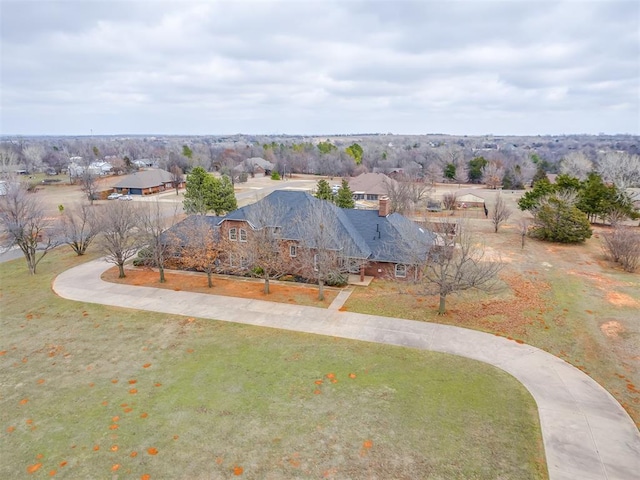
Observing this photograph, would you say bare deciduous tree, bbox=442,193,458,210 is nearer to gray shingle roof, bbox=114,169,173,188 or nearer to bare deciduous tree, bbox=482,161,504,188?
bare deciduous tree, bbox=482,161,504,188

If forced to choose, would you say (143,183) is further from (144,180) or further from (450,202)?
(450,202)

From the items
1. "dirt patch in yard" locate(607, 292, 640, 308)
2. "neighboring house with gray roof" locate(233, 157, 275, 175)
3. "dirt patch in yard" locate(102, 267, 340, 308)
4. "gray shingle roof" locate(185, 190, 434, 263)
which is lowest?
"dirt patch in yard" locate(102, 267, 340, 308)

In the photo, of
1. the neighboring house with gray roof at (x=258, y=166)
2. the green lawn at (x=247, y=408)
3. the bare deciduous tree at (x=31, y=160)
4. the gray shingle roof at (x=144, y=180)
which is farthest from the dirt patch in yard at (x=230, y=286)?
the bare deciduous tree at (x=31, y=160)

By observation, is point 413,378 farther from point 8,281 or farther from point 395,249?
point 8,281

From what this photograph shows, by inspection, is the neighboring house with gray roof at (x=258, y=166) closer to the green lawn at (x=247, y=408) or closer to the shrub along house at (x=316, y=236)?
the shrub along house at (x=316, y=236)

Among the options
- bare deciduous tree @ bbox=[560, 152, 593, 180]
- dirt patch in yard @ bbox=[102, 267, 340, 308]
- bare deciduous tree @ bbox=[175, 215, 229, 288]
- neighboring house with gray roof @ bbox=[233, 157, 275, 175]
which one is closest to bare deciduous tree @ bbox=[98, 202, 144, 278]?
dirt patch in yard @ bbox=[102, 267, 340, 308]

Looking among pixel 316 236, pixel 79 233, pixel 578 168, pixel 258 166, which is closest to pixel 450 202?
pixel 316 236

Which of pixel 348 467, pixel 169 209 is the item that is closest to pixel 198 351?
pixel 348 467
